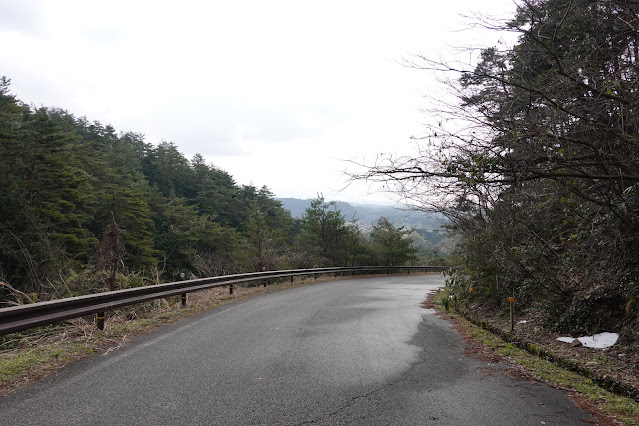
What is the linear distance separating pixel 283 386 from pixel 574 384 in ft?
11.7

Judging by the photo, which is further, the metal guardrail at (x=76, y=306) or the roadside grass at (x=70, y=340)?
the metal guardrail at (x=76, y=306)

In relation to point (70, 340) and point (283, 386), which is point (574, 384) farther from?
point (70, 340)

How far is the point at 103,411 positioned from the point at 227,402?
111 centimetres

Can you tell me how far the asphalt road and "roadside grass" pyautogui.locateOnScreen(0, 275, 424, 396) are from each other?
32 cm

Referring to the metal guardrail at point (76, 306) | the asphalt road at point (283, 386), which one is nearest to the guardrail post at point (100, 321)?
the metal guardrail at point (76, 306)

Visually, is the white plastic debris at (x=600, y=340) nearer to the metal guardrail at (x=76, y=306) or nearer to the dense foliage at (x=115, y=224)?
the metal guardrail at (x=76, y=306)

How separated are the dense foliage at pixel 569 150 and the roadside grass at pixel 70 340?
5100mm

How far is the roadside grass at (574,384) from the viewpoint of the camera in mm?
3988

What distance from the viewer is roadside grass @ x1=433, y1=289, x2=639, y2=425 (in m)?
3.99

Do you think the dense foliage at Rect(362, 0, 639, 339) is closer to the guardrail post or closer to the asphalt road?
the asphalt road

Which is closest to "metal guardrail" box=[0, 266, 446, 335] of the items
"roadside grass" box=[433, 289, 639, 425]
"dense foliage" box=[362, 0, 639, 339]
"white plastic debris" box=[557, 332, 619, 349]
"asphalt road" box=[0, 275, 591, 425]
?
"asphalt road" box=[0, 275, 591, 425]

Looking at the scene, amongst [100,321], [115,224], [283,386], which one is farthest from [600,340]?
[115,224]

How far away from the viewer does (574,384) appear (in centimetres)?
477

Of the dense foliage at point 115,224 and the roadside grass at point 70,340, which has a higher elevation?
the dense foliage at point 115,224
